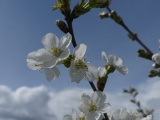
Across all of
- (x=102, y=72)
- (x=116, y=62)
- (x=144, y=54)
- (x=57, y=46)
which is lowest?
(x=102, y=72)

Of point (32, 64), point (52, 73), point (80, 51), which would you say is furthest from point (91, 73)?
point (32, 64)

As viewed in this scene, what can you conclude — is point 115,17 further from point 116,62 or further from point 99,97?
point 99,97

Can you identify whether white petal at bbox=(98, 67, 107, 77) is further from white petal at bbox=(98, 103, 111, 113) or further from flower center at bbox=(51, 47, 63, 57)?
flower center at bbox=(51, 47, 63, 57)

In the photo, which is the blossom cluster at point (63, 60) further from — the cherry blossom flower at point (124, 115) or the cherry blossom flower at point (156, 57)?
the cherry blossom flower at point (156, 57)

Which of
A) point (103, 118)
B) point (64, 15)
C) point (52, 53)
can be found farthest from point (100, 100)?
point (64, 15)

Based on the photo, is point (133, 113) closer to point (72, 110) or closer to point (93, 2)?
point (72, 110)
